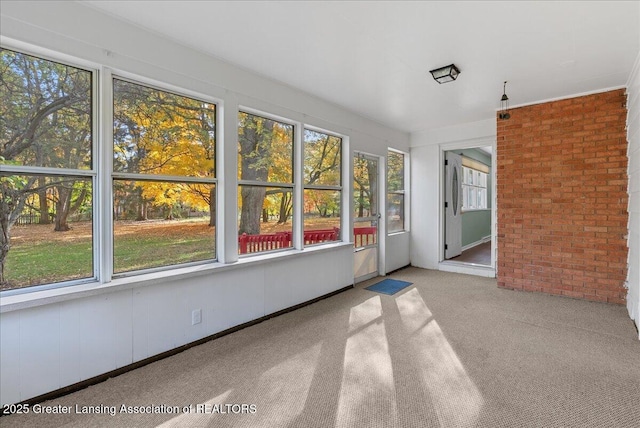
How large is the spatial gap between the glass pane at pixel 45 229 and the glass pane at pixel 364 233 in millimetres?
3383

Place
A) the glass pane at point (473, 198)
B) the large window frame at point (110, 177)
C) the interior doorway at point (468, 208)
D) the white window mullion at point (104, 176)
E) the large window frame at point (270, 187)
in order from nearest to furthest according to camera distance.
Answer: the large window frame at point (110, 177) → the white window mullion at point (104, 176) → the large window frame at point (270, 187) → the interior doorway at point (468, 208) → the glass pane at point (473, 198)

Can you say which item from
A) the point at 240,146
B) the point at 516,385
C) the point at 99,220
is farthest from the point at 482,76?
the point at 99,220

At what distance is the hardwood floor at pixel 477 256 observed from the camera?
5984 millimetres

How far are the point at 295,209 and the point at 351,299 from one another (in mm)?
1419

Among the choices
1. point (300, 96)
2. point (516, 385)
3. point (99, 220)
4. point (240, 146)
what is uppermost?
point (300, 96)

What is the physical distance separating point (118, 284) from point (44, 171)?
905mm

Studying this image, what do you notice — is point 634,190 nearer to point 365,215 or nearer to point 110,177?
point 365,215

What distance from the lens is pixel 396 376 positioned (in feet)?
7.22

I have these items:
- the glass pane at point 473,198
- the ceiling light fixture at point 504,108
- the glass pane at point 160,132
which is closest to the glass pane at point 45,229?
the glass pane at point 160,132

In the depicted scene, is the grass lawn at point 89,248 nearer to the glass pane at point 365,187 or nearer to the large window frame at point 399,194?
the glass pane at point 365,187

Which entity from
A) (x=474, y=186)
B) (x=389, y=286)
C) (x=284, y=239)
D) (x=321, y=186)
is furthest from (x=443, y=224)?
(x=284, y=239)

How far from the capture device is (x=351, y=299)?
157 inches

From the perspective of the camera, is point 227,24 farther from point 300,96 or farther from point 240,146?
point 300,96

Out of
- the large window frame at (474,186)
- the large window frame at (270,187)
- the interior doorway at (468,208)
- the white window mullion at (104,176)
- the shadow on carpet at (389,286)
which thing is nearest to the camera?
the white window mullion at (104,176)
